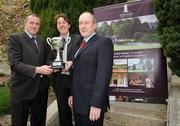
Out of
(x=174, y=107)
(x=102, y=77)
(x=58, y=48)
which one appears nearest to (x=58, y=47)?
(x=58, y=48)

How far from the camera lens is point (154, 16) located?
5.61 m

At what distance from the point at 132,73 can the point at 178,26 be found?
1114 millimetres

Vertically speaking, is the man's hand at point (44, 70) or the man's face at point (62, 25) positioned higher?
the man's face at point (62, 25)

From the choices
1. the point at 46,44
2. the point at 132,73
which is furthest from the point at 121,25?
the point at 46,44

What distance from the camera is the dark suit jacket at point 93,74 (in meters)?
3.81

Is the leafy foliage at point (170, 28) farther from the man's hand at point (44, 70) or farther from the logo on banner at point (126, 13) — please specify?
the man's hand at point (44, 70)

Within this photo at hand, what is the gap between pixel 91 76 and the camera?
3.96 m

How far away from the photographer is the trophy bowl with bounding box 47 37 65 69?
4641 millimetres

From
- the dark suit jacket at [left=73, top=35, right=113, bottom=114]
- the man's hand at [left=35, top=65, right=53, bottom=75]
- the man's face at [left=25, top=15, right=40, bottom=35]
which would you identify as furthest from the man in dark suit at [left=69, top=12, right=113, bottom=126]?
the man's face at [left=25, top=15, right=40, bottom=35]

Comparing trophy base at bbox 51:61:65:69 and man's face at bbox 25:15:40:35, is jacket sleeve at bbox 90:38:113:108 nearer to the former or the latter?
trophy base at bbox 51:61:65:69

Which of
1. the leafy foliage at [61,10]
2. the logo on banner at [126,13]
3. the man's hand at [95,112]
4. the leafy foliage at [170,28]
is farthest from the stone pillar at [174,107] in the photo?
the leafy foliage at [61,10]

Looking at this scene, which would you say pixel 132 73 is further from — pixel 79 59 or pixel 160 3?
pixel 79 59

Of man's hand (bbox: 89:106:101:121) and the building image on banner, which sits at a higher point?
the building image on banner

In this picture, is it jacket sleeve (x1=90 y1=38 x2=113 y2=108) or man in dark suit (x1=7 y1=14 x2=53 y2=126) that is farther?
man in dark suit (x1=7 y1=14 x2=53 y2=126)
